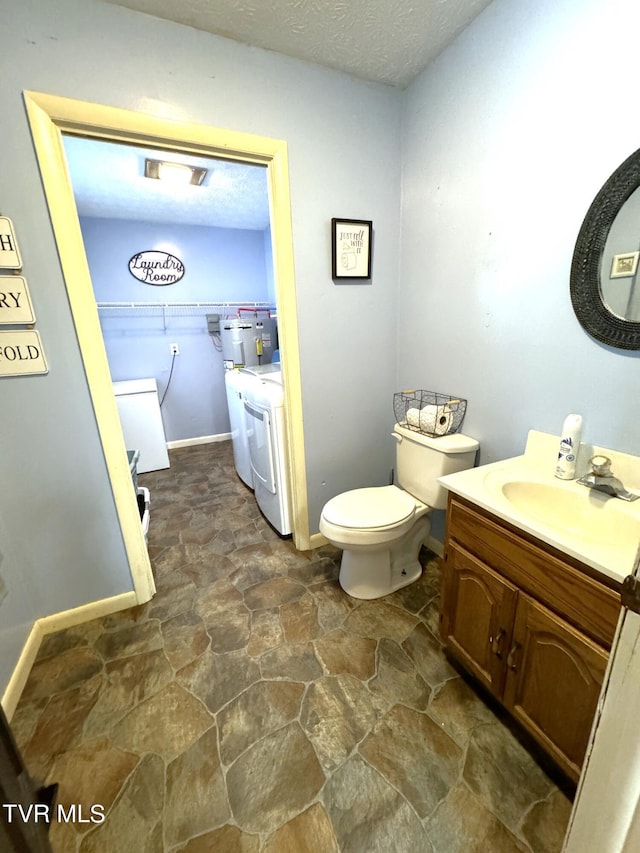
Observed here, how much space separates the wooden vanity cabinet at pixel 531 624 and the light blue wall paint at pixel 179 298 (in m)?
3.45

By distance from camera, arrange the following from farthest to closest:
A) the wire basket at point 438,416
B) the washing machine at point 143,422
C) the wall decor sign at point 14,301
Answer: the washing machine at point 143,422 → the wire basket at point 438,416 → the wall decor sign at point 14,301

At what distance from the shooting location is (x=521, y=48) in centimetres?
118

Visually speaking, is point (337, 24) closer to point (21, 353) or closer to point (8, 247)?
point (8, 247)

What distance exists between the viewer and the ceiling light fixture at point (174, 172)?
7.03 feet

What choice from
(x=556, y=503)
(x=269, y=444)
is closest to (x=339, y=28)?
(x=269, y=444)

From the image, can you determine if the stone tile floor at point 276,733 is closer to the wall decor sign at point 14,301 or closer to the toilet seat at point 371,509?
the toilet seat at point 371,509

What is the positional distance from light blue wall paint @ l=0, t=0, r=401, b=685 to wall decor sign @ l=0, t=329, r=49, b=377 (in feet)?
0.13

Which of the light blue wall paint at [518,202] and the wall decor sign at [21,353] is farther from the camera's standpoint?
the wall decor sign at [21,353]

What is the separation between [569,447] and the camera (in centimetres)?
114

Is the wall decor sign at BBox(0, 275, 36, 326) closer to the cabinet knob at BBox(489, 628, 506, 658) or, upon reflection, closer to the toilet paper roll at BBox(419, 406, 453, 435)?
the toilet paper roll at BBox(419, 406, 453, 435)

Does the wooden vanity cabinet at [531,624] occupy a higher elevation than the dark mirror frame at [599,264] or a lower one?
lower

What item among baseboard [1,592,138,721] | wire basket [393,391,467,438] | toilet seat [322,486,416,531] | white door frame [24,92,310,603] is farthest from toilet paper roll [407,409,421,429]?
baseboard [1,592,138,721]

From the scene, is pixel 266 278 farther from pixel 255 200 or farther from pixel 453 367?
pixel 453 367

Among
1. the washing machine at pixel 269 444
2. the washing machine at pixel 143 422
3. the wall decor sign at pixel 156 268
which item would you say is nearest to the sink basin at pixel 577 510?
the washing machine at pixel 269 444
